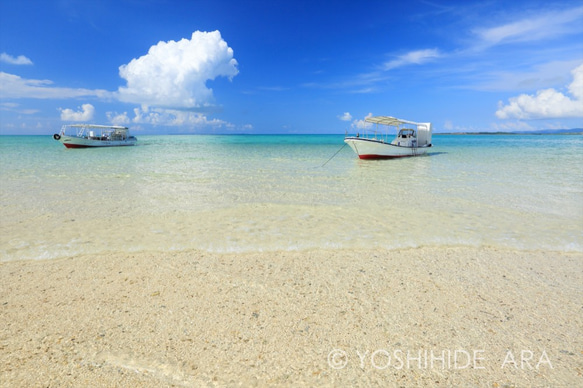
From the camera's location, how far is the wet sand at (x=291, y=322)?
301 cm

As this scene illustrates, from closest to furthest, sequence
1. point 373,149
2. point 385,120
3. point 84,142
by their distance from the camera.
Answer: point 373,149 < point 385,120 < point 84,142

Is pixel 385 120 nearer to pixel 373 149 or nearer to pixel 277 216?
pixel 373 149

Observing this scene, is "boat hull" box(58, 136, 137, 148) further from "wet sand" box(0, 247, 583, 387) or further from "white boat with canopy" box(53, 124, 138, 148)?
"wet sand" box(0, 247, 583, 387)

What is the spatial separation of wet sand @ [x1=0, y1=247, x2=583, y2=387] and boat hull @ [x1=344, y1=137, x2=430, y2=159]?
2391cm

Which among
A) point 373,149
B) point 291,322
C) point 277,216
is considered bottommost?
point 291,322

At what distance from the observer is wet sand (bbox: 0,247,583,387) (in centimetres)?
301

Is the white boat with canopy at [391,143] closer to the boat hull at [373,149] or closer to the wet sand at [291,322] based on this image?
the boat hull at [373,149]

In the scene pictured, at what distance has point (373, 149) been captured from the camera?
96.6 feet

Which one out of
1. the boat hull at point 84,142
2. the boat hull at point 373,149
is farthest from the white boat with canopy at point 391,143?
the boat hull at point 84,142

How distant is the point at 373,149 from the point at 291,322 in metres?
27.5

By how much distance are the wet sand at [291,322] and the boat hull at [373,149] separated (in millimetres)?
23912

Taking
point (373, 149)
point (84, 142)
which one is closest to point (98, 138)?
point (84, 142)

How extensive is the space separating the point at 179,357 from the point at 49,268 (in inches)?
150

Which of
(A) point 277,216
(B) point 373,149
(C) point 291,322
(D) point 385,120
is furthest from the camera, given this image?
(D) point 385,120
